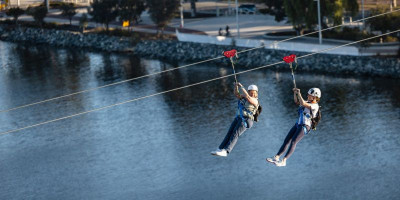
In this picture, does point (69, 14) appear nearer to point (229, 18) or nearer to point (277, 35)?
point (229, 18)

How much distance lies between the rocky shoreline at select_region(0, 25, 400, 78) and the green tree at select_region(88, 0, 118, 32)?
114 inches

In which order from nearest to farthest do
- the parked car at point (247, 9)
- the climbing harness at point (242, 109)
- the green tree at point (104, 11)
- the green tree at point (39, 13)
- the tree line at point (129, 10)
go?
the climbing harness at point (242, 109), the tree line at point (129, 10), the green tree at point (104, 11), the parked car at point (247, 9), the green tree at point (39, 13)

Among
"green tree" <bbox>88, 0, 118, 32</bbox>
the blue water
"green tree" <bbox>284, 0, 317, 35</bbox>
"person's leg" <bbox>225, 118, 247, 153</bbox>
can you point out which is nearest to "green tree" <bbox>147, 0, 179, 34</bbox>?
"green tree" <bbox>88, 0, 118, 32</bbox>

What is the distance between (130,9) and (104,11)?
3826mm

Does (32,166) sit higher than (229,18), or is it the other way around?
(229,18)

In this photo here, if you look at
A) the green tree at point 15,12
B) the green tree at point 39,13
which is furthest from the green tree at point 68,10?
the green tree at point 15,12

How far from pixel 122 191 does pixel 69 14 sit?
61.9m

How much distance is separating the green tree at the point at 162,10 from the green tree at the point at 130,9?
13.8ft

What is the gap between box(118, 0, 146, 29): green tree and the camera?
11431 centimetres

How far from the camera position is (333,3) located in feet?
317

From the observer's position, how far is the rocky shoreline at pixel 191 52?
92812 mm

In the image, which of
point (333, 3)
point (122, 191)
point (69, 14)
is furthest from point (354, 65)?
point (69, 14)

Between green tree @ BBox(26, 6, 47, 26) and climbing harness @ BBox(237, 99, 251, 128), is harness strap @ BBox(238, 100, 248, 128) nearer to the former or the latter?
climbing harness @ BBox(237, 99, 251, 128)

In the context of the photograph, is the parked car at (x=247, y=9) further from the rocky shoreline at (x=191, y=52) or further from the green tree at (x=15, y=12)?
the green tree at (x=15, y=12)
